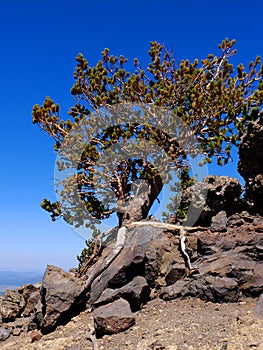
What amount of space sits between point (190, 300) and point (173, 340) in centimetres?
198

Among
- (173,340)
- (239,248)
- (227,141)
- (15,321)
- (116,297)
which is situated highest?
(227,141)

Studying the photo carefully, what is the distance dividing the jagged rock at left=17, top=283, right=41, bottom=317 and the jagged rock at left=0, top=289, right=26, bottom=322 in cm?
17

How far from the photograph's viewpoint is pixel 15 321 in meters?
12.5

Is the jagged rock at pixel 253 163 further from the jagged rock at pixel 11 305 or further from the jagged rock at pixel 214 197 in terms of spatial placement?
the jagged rock at pixel 11 305

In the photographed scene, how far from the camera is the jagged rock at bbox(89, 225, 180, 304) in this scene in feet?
34.2

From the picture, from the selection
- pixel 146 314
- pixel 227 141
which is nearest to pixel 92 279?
pixel 146 314

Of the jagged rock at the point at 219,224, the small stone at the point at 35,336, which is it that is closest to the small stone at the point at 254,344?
the jagged rock at the point at 219,224

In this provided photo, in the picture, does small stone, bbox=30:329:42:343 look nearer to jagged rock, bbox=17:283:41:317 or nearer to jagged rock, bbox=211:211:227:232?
jagged rock, bbox=17:283:41:317

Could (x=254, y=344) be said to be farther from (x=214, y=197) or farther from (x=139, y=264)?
(x=214, y=197)

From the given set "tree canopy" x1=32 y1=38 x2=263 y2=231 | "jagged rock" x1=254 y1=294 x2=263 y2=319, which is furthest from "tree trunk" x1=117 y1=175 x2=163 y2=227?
"jagged rock" x1=254 y1=294 x2=263 y2=319

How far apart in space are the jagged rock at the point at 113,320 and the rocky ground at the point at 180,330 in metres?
0.15

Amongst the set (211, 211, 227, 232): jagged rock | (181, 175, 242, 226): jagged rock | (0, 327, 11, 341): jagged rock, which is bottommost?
(0, 327, 11, 341): jagged rock

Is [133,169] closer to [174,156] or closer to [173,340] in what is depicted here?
[174,156]

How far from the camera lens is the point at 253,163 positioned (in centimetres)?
1316
